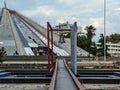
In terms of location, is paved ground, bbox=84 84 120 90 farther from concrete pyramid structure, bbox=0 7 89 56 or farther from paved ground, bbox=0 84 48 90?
concrete pyramid structure, bbox=0 7 89 56

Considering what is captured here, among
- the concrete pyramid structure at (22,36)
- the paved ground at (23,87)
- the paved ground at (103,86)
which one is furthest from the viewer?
the concrete pyramid structure at (22,36)

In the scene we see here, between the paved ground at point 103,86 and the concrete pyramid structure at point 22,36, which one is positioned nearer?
the paved ground at point 103,86

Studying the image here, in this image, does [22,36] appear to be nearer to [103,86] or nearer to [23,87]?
[23,87]

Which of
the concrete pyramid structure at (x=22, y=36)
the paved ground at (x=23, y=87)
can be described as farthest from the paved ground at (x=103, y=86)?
the concrete pyramid structure at (x=22, y=36)

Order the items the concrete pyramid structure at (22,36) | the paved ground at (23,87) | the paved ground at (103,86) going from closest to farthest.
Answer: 1. the paved ground at (103,86)
2. the paved ground at (23,87)
3. the concrete pyramid structure at (22,36)

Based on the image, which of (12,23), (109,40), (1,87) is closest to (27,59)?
(12,23)

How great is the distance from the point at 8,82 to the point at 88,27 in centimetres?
8784

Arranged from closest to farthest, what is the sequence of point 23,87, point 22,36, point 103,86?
1. point 23,87
2. point 103,86
3. point 22,36

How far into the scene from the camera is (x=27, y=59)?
187 ft

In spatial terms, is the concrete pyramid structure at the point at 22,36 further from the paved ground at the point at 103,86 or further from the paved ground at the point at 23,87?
the paved ground at the point at 103,86

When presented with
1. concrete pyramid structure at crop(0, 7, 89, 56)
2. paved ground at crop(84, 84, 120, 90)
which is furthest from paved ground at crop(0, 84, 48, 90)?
concrete pyramid structure at crop(0, 7, 89, 56)

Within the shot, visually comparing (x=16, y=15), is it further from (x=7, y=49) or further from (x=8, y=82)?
(x=8, y=82)

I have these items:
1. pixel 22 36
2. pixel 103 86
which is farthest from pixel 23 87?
pixel 22 36

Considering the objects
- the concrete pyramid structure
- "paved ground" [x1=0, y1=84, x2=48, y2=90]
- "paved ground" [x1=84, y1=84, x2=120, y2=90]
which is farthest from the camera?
the concrete pyramid structure
